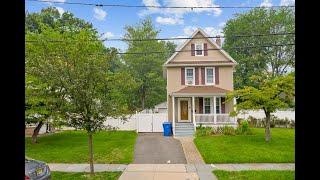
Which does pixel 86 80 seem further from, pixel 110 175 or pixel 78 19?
pixel 78 19

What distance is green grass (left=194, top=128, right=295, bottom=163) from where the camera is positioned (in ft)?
41.8

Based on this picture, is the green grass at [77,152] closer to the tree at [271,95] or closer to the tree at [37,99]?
the tree at [37,99]

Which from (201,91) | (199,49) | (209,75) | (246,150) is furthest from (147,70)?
(246,150)

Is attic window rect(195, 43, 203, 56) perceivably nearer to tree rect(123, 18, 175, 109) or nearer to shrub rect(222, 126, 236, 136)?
shrub rect(222, 126, 236, 136)

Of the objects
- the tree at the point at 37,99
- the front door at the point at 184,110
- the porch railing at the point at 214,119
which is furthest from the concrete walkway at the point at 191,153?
the tree at the point at 37,99

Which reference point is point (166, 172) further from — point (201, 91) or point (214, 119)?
point (201, 91)

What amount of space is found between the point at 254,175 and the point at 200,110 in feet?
46.7

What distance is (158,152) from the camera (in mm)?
15023

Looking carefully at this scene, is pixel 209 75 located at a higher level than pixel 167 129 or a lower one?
higher

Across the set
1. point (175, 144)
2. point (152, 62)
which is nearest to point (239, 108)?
point (175, 144)

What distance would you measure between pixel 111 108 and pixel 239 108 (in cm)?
969

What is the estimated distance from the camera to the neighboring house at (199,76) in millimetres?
23625

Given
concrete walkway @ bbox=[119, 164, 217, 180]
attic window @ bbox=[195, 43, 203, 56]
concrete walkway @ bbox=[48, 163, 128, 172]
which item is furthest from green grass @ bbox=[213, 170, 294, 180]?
attic window @ bbox=[195, 43, 203, 56]
